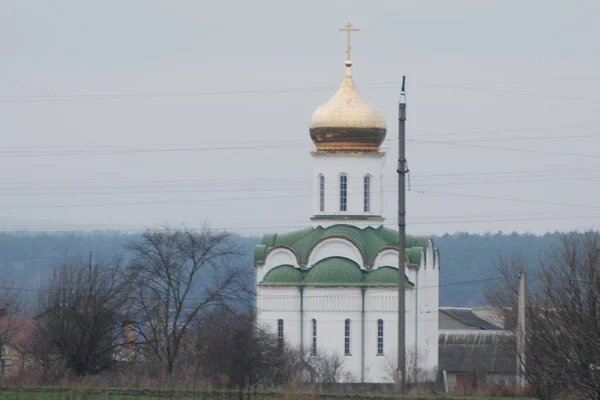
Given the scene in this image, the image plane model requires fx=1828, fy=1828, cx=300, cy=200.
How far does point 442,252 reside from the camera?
118m

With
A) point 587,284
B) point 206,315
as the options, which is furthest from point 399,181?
point 206,315

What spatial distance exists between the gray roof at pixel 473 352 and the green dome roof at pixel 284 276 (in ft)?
16.4

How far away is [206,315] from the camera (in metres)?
44.4

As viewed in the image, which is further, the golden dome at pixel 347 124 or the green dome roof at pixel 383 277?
the golden dome at pixel 347 124

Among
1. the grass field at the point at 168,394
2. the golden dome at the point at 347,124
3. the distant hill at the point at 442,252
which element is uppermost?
the distant hill at the point at 442,252

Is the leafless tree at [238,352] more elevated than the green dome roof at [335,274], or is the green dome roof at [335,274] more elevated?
the green dome roof at [335,274]

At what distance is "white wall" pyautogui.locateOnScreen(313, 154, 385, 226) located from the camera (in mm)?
48375

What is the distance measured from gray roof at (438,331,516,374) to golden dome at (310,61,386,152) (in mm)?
6117

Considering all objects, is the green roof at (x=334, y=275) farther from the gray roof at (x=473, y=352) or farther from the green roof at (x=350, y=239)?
the gray roof at (x=473, y=352)

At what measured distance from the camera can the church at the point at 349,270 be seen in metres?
46.3

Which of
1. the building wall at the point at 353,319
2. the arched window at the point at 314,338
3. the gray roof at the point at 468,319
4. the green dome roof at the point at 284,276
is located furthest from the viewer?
the gray roof at the point at 468,319

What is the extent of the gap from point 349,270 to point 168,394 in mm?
18203

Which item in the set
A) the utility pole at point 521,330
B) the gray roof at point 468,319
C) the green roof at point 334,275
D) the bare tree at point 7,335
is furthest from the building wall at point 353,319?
the gray roof at point 468,319

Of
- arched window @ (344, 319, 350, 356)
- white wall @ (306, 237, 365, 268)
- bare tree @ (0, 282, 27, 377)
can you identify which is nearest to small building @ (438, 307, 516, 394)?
arched window @ (344, 319, 350, 356)
